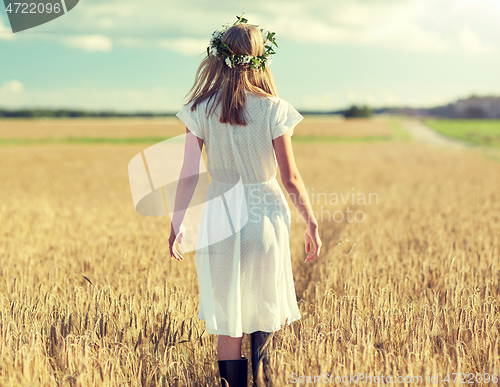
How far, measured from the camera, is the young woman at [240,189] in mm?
2100

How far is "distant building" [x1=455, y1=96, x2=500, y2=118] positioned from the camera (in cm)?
11500

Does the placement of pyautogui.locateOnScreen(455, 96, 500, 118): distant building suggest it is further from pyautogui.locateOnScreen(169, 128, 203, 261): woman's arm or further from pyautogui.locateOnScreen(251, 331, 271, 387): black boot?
pyautogui.locateOnScreen(169, 128, 203, 261): woman's arm

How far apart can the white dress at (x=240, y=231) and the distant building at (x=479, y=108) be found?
132 m

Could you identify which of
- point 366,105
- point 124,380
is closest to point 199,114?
point 124,380

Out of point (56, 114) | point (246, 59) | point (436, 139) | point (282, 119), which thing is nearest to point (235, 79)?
point (246, 59)

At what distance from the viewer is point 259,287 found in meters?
2.23

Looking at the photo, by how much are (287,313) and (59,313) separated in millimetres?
1737

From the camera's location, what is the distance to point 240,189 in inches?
87.4

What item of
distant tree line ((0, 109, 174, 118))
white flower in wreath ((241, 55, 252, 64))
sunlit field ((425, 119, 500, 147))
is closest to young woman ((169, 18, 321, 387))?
white flower in wreath ((241, 55, 252, 64))

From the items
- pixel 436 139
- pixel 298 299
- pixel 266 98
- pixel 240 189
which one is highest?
pixel 436 139

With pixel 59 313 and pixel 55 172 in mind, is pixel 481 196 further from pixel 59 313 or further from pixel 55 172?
pixel 55 172

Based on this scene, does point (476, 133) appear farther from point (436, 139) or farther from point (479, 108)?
point (479, 108)

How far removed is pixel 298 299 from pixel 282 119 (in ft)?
6.77

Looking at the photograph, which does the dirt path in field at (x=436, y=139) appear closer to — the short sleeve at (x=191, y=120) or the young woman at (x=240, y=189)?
the young woman at (x=240, y=189)
